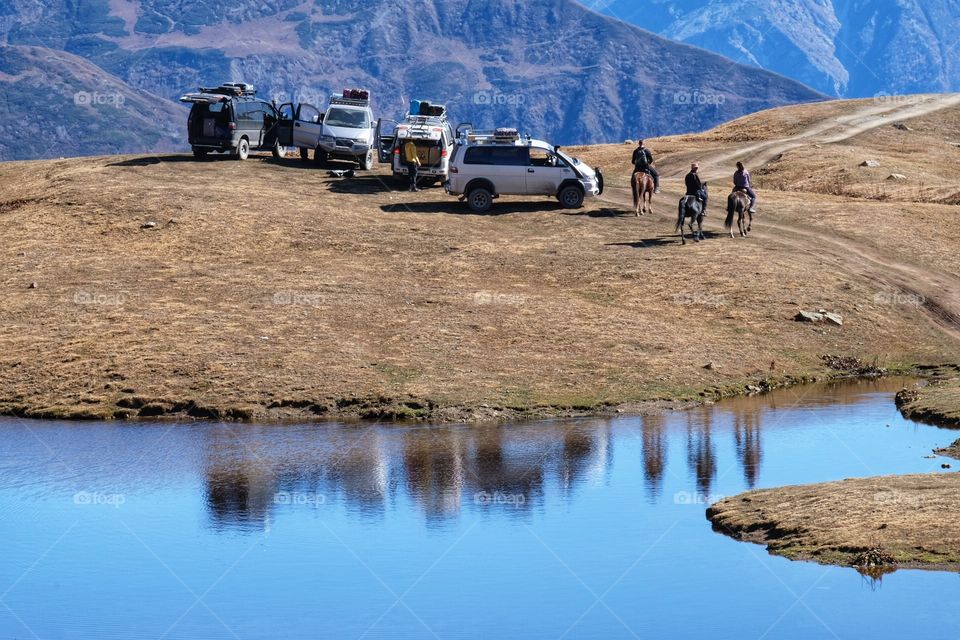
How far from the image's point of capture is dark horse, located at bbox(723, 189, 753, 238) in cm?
4050

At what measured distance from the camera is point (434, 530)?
774 inches

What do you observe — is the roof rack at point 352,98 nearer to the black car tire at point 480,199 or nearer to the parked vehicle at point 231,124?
the parked vehicle at point 231,124

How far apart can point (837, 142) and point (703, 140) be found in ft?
22.0

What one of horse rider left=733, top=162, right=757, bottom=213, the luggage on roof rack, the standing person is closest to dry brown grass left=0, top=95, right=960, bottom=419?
the standing person

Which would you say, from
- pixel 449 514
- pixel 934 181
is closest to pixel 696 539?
pixel 449 514

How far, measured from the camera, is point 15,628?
632 inches

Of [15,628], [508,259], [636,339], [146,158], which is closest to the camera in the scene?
[15,628]

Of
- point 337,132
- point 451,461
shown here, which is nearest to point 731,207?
point 337,132

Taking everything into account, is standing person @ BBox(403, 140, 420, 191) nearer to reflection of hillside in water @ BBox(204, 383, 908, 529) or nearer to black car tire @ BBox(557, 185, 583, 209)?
black car tire @ BBox(557, 185, 583, 209)

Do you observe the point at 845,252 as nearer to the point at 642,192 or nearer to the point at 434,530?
the point at 642,192

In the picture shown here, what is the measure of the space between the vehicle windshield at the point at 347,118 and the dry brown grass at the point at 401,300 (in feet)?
12.3

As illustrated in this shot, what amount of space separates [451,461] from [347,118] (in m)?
29.6

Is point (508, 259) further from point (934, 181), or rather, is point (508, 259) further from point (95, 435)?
point (934, 181)

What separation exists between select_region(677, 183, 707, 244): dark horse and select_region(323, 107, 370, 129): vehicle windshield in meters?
15.0
